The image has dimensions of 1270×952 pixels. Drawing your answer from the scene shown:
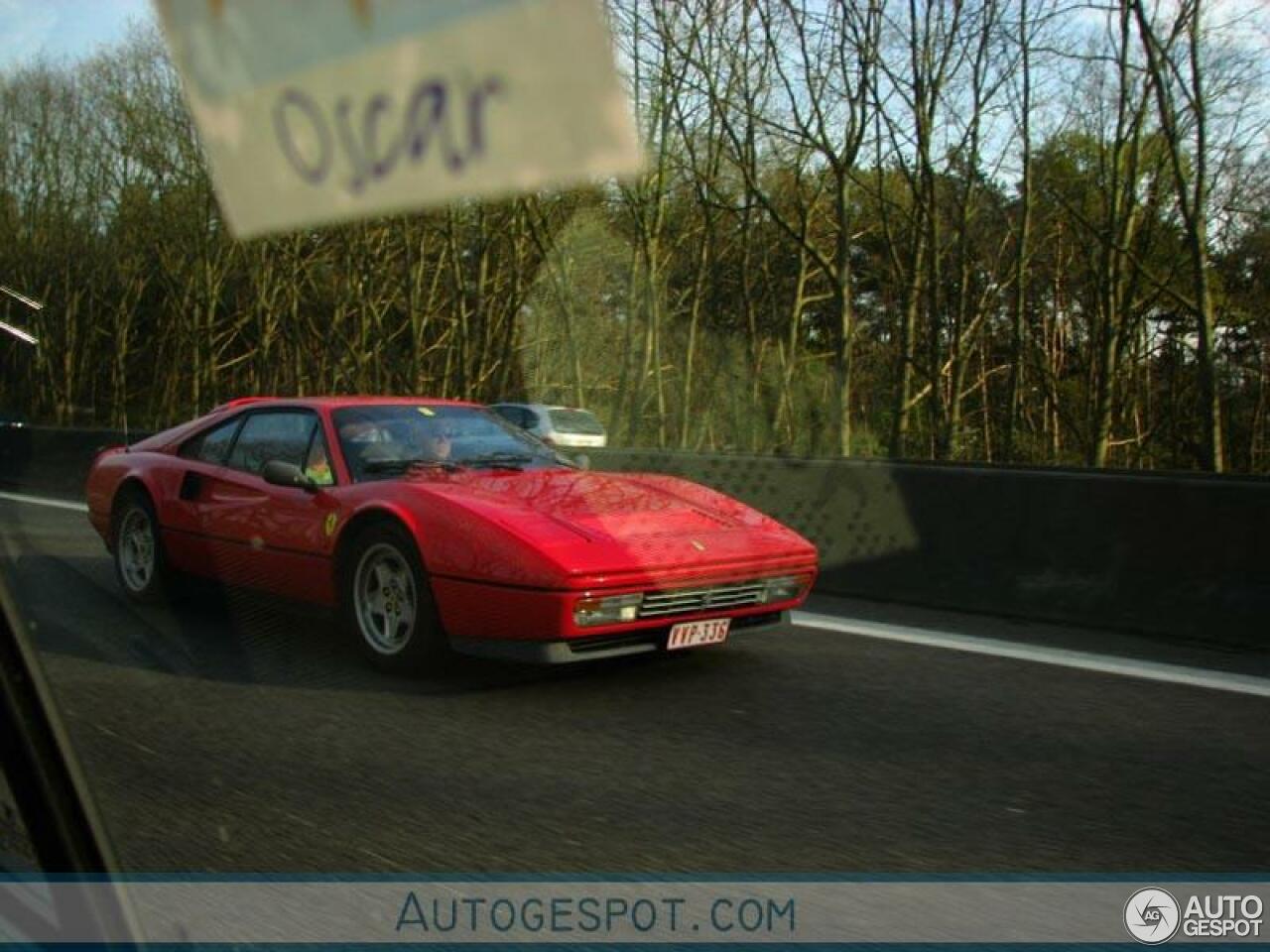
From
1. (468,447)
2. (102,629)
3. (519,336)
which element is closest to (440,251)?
(468,447)

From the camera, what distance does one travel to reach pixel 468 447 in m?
6.24

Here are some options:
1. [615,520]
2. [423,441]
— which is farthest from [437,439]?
[615,520]

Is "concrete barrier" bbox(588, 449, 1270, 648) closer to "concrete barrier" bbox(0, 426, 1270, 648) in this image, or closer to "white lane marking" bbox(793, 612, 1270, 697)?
"concrete barrier" bbox(0, 426, 1270, 648)

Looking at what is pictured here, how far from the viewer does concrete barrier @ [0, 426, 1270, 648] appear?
6.68m

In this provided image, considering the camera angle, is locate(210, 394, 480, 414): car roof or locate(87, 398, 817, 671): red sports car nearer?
locate(87, 398, 817, 671): red sports car

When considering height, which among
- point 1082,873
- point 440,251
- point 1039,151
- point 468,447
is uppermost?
point 1039,151

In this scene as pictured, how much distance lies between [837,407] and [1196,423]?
12.5m

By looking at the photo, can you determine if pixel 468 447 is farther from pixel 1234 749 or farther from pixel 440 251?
pixel 1234 749

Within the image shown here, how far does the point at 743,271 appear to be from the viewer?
98.5ft

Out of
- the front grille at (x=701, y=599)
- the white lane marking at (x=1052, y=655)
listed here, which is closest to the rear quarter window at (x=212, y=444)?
the front grille at (x=701, y=599)

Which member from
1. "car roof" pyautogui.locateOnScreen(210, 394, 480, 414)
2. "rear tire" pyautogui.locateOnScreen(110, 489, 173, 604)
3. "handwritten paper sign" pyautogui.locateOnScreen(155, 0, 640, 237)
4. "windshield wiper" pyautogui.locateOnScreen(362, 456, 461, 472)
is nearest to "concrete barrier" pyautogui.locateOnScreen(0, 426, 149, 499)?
"rear tire" pyautogui.locateOnScreen(110, 489, 173, 604)

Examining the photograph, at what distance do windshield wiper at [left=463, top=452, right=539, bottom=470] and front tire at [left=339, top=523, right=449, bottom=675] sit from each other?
2.31 feet

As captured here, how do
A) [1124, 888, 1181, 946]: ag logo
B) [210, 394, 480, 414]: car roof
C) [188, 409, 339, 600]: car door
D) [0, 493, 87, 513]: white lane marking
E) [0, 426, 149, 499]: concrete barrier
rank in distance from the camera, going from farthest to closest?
1. [0, 426, 149, 499]: concrete barrier
2. [210, 394, 480, 414]: car roof
3. [188, 409, 339, 600]: car door
4. [0, 493, 87, 513]: white lane marking
5. [1124, 888, 1181, 946]: ag logo

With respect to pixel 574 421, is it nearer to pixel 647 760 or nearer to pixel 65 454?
pixel 65 454
